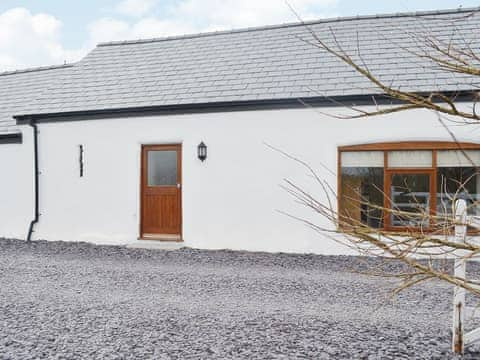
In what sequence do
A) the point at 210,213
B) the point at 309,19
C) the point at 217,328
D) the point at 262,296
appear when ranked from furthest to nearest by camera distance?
the point at 309,19
the point at 210,213
the point at 262,296
the point at 217,328

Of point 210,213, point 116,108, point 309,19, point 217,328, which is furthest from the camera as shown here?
point 309,19

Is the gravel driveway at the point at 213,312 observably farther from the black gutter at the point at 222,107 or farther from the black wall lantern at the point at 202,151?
the black gutter at the point at 222,107

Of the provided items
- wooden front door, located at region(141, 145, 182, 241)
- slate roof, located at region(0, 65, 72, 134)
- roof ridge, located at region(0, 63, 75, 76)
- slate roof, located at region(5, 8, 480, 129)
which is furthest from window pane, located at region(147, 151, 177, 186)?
roof ridge, located at region(0, 63, 75, 76)

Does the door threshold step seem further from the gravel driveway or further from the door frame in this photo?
the gravel driveway

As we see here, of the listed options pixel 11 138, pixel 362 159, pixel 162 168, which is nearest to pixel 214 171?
pixel 162 168

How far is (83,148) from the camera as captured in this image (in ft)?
33.3

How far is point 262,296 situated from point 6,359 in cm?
299

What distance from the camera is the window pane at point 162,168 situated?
970 centimetres

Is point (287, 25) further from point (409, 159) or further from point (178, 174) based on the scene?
point (409, 159)

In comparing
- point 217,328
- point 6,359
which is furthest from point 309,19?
point 6,359

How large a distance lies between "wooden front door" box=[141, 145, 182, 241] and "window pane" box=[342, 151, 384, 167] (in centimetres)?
379

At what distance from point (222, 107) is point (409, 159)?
406 centimetres

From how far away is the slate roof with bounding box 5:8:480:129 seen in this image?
877cm

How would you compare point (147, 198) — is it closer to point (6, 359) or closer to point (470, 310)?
point (6, 359)
